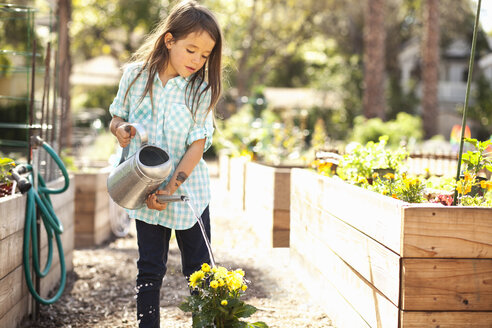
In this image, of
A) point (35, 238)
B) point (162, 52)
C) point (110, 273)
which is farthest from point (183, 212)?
point (110, 273)

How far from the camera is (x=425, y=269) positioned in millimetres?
2123

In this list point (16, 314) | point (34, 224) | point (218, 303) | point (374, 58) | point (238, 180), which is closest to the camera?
point (218, 303)

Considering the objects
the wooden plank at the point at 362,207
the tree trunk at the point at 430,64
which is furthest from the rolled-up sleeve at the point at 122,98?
the tree trunk at the point at 430,64

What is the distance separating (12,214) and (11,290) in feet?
1.18

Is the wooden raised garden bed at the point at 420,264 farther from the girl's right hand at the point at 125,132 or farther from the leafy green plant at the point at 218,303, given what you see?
the girl's right hand at the point at 125,132

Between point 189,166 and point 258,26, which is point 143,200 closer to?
point 189,166

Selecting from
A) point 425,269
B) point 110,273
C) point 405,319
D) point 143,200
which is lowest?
point 110,273

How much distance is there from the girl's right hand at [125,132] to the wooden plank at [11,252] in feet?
2.56

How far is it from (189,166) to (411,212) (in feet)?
2.91

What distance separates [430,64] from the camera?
15070 millimetres

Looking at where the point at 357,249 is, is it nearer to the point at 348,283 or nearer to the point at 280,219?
the point at 348,283

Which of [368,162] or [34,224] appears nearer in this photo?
[34,224]

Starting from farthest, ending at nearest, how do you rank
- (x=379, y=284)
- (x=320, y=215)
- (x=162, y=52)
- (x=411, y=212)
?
(x=320, y=215) < (x=162, y=52) < (x=379, y=284) < (x=411, y=212)

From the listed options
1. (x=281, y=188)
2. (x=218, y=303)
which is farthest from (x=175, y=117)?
(x=281, y=188)
